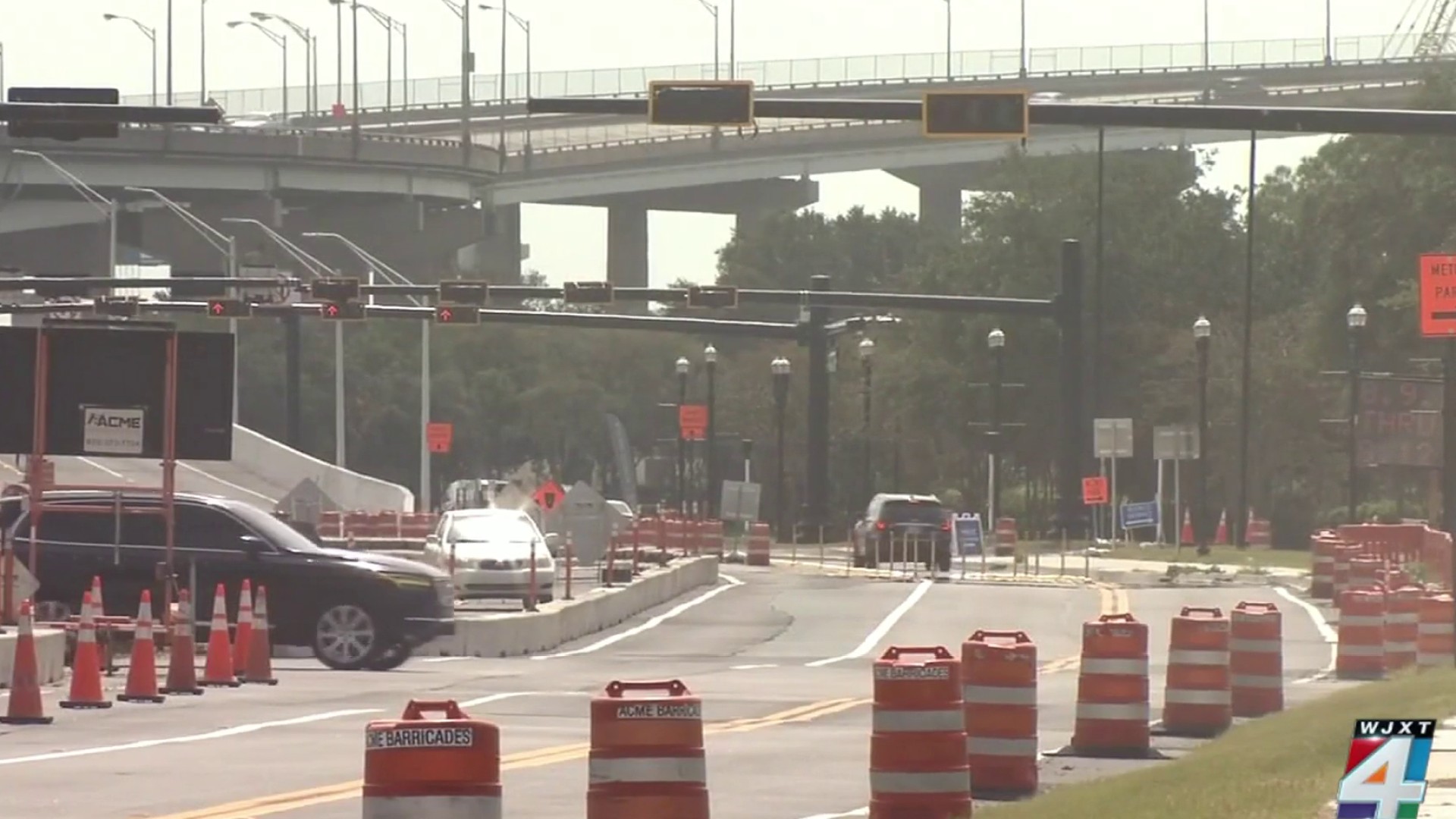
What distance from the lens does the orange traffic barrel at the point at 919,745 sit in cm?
1360

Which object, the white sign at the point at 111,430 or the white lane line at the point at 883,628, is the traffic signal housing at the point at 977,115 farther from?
the white sign at the point at 111,430

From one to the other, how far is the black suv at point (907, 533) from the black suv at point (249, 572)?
97.0ft

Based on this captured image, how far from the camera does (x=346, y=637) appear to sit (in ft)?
91.8

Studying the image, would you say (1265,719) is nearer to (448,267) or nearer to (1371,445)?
(1371,445)

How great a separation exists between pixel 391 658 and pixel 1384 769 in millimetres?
22444

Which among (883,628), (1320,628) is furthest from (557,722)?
(1320,628)

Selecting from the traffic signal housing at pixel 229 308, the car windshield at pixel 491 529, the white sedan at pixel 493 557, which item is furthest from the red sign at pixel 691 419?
the white sedan at pixel 493 557

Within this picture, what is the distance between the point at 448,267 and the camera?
135 meters

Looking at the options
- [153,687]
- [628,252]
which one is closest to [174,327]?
[153,687]

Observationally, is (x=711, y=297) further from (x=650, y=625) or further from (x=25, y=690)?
(x=25, y=690)

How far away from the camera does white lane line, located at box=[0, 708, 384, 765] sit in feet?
58.0

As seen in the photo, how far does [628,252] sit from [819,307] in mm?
77080

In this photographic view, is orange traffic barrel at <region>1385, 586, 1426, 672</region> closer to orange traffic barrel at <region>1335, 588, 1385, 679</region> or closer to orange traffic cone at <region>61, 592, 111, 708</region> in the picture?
orange traffic barrel at <region>1335, 588, 1385, 679</region>

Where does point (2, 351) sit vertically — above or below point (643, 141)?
below
